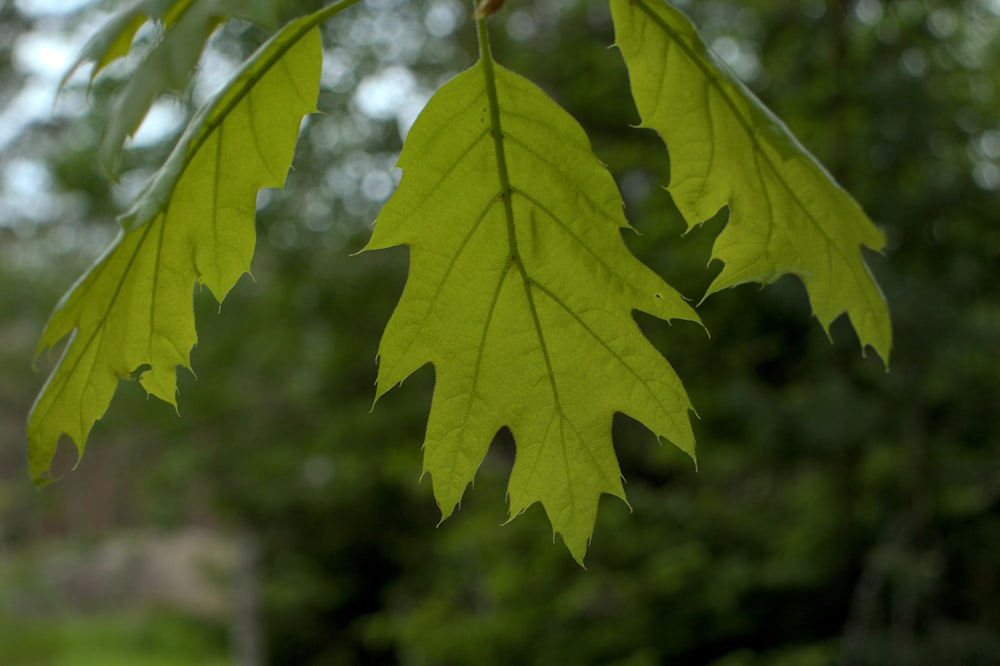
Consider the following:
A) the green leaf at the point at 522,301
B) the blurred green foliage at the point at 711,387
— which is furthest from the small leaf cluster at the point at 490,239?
the blurred green foliage at the point at 711,387

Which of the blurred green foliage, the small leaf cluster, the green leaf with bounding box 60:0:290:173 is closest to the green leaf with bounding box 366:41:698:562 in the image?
the small leaf cluster

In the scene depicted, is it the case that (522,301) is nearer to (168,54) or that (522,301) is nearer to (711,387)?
(168,54)

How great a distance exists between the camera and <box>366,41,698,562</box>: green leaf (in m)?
0.59

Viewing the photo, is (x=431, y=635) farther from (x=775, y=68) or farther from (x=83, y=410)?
(x=83, y=410)

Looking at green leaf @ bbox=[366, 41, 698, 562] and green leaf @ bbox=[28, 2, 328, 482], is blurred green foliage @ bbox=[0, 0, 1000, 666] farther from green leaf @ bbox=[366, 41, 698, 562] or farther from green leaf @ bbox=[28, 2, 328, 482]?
green leaf @ bbox=[28, 2, 328, 482]

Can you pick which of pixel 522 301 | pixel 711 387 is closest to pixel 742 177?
pixel 522 301

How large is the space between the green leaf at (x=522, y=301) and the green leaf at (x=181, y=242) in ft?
0.28

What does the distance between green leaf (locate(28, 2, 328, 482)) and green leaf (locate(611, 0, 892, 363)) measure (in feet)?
0.68

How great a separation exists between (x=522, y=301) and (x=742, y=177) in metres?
0.17

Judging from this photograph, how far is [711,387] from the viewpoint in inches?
134

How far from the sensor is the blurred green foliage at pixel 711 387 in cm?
268

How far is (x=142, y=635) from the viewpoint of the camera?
907cm

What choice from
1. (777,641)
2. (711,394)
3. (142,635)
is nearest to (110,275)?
(711,394)

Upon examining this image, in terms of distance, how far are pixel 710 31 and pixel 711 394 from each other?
1.50 meters
